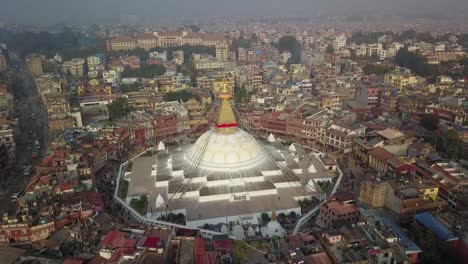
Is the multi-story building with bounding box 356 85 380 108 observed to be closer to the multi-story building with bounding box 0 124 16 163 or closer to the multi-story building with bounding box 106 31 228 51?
the multi-story building with bounding box 0 124 16 163

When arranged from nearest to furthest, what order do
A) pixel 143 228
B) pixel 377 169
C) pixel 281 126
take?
pixel 143 228, pixel 377 169, pixel 281 126

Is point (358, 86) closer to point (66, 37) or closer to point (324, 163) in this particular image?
point (324, 163)

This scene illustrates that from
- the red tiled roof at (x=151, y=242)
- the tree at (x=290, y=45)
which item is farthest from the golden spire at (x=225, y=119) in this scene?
the tree at (x=290, y=45)

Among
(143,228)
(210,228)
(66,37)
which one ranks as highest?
(66,37)

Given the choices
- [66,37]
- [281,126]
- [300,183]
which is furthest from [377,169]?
[66,37]

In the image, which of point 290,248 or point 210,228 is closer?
point 290,248

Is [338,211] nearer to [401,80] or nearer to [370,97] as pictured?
[370,97]

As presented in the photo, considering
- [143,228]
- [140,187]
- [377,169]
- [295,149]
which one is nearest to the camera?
[143,228]
